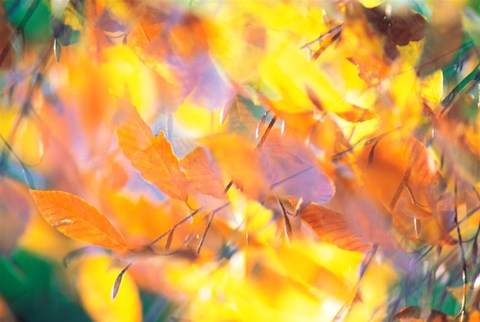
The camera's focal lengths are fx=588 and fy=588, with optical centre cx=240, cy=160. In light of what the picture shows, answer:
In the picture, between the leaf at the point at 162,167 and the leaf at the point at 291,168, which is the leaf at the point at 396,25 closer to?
the leaf at the point at 291,168

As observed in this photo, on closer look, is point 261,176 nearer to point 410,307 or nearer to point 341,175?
point 341,175

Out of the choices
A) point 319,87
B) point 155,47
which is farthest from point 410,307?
point 155,47

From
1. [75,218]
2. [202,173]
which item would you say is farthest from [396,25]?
[75,218]

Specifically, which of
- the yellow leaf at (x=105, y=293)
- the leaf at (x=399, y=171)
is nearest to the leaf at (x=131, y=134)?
the yellow leaf at (x=105, y=293)

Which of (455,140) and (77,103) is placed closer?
(77,103)

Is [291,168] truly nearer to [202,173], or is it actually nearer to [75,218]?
[202,173]

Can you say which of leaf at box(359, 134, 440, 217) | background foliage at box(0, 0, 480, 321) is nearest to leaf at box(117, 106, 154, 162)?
background foliage at box(0, 0, 480, 321)

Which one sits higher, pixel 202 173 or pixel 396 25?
pixel 396 25

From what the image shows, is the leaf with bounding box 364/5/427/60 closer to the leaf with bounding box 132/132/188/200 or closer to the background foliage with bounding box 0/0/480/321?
the background foliage with bounding box 0/0/480/321
